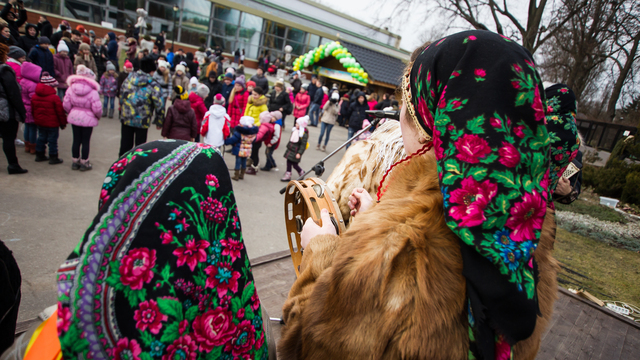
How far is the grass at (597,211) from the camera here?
293 inches

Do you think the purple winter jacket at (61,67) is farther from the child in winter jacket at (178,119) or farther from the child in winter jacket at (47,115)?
the child in winter jacket at (178,119)

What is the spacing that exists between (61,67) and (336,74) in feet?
46.2

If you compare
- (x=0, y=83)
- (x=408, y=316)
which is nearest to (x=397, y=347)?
(x=408, y=316)

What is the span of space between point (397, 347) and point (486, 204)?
434mm

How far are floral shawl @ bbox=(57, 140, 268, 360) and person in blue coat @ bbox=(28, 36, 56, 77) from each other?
933cm

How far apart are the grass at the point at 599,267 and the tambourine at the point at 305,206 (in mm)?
4061

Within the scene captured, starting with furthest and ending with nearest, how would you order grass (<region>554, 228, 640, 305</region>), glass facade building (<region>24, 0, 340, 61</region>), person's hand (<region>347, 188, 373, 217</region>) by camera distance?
glass facade building (<region>24, 0, 340, 61</region>) → grass (<region>554, 228, 640, 305</region>) → person's hand (<region>347, 188, 373, 217</region>)

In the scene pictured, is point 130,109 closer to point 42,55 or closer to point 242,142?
point 242,142

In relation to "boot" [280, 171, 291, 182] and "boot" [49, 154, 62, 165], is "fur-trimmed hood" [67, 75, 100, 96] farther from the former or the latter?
"boot" [280, 171, 291, 182]

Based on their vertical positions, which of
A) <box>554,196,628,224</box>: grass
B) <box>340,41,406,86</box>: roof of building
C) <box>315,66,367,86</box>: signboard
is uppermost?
<box>340,41,406,86</box>: roof of building

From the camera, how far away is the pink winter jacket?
5324 mm

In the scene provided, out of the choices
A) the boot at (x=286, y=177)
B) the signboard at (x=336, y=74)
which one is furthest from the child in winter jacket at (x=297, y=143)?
the signboard at (x=336, y=74)

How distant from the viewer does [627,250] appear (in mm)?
6309

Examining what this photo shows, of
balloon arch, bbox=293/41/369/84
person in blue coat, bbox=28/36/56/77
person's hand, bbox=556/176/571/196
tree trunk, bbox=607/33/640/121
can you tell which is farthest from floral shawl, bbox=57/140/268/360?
balloon arch, bbox=293/41/369/84
